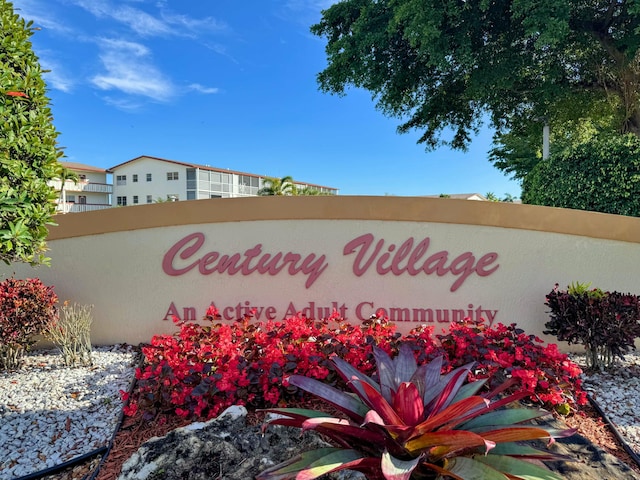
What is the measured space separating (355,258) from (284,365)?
2.48m

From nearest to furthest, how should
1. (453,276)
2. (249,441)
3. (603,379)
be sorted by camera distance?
(249,441), (603,379), (453,276)

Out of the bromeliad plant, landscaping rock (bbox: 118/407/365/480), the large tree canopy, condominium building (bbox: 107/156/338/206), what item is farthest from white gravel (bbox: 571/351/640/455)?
condominium building (bbox: 107/156/338/206)

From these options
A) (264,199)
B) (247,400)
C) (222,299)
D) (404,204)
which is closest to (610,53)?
(404,204)

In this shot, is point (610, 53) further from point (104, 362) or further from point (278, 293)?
point (104, 362)

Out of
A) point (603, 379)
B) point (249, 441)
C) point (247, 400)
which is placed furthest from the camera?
point (603, 379)

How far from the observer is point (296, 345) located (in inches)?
152

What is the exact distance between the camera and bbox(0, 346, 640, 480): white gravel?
340cm

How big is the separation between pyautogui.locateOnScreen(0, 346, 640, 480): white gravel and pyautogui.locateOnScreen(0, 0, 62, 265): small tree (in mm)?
1492

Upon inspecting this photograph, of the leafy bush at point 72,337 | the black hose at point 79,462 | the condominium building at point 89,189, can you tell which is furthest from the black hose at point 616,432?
the condominium building at point 89,189

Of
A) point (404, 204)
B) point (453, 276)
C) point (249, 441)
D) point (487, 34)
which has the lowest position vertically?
point (249, 441)

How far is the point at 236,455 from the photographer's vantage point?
7.95ft

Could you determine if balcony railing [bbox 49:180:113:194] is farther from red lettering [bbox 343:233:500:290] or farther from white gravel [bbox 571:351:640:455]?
white gravel [bbox 571:351:640:455]

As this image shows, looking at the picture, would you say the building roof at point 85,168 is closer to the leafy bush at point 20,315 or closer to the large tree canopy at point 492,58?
the large tree canopy at point 492,58

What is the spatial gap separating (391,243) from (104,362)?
3982mm
